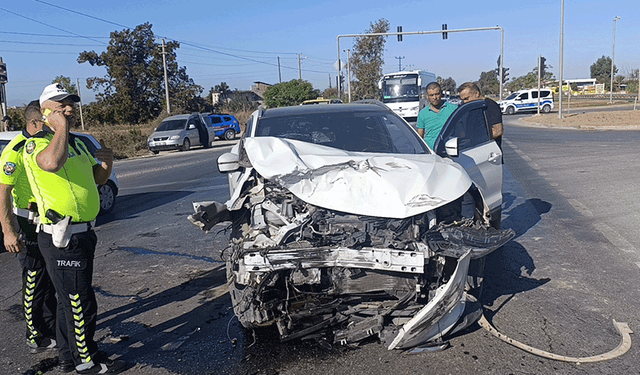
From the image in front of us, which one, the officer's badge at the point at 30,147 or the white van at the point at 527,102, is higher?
the officer's badge at the point at 30,147

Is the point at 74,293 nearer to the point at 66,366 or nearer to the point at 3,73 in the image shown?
the point at 66,366

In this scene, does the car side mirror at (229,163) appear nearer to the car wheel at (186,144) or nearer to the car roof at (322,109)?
the car roof at (322,109)

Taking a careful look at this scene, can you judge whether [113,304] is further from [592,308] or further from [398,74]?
[398,74]

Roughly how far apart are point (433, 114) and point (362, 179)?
11.9ft

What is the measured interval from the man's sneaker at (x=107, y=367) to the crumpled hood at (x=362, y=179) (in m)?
1.72

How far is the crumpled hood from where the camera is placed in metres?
4.23

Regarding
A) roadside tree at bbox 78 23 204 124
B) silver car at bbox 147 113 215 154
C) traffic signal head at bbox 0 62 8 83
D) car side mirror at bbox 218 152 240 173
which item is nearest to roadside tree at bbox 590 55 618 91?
roadside tree at bbox 78 23 204 124

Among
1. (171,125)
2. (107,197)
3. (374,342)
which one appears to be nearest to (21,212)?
(374,342)

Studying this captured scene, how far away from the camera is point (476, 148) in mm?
6395

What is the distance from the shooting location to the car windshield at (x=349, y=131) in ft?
18.9

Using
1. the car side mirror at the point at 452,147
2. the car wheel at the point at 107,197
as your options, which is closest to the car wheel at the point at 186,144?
the car wheel at the point at 107,197

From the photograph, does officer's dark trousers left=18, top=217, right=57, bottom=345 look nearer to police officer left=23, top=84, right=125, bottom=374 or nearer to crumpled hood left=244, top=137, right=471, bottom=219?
police officer left=23, top=84, right=125, bottom=374

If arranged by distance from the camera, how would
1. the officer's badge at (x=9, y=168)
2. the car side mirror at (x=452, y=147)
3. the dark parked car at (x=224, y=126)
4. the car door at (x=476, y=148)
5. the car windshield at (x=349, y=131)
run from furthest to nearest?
the dark parked car at (x=224, y=126) < the car door at (x=476, y=148) < the car windshield at (x=349, y=131) < the car side mirror at (x=452, y=147) < the officer's badge at (x=9, y=168)

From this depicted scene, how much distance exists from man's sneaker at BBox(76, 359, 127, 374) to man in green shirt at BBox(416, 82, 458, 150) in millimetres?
4846
